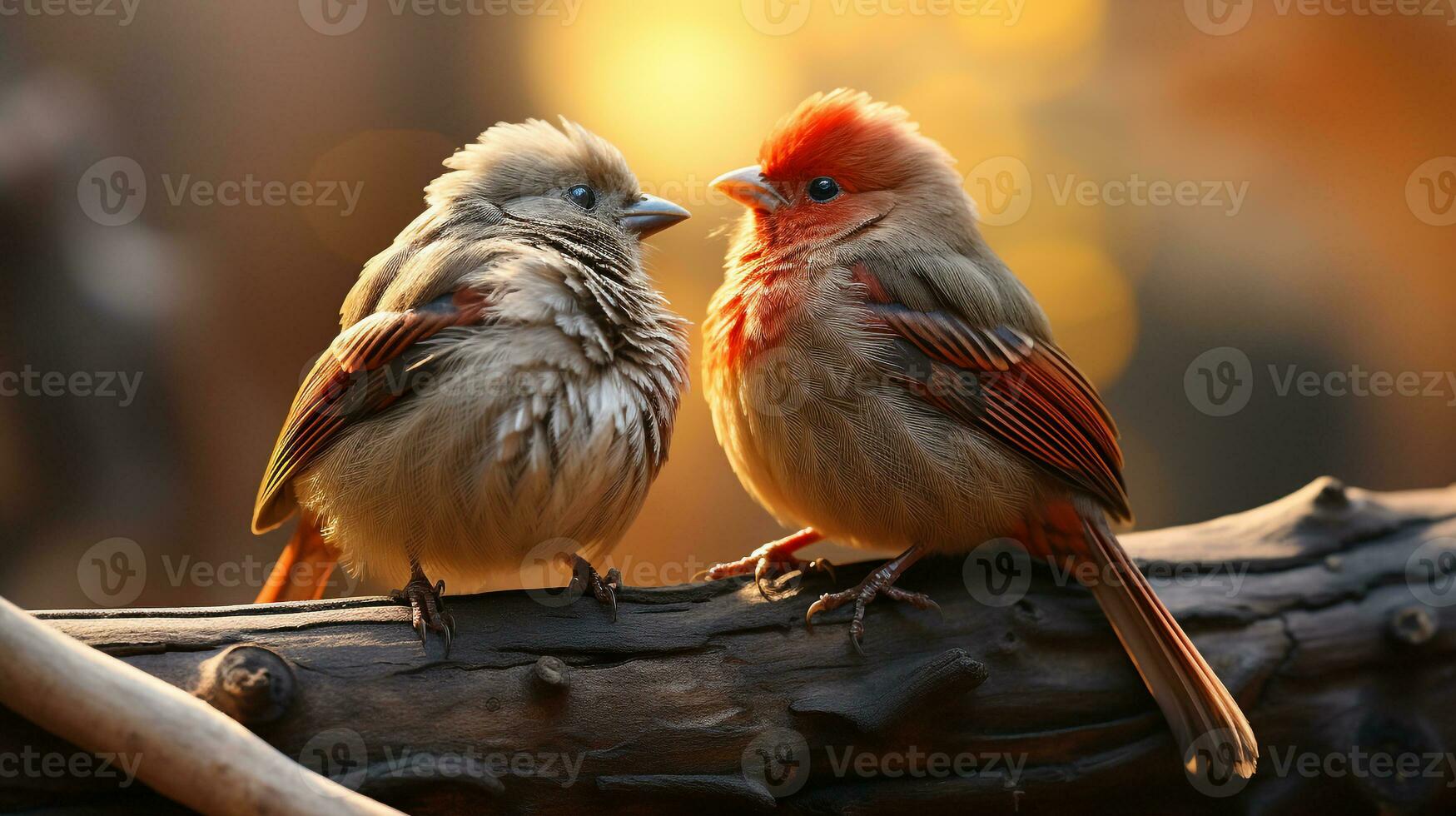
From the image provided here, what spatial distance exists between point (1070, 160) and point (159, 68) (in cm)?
404

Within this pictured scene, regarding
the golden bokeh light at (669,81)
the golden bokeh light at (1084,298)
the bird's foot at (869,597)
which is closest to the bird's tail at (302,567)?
the bird's foot at (869,597)

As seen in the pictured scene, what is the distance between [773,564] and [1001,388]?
87 centimetres

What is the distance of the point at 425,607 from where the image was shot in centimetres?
251

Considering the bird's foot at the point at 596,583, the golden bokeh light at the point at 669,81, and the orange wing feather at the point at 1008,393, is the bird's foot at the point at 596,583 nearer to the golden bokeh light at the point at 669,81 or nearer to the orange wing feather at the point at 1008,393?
the orange wing feather at the point at 1008,393

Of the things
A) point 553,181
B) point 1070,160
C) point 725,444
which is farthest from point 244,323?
point 1070,160

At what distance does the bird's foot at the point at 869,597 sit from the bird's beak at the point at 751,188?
121cm

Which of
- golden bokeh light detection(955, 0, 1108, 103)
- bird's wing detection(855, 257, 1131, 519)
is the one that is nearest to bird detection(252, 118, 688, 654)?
bird's wing detection(855, 257, 1131, 519)

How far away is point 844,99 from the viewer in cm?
324

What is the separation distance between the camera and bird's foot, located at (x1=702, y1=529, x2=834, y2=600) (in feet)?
9.74

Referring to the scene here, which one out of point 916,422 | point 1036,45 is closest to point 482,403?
point 916,422

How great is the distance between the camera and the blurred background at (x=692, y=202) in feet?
12.8

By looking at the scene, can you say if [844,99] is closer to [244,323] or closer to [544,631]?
[544,631]

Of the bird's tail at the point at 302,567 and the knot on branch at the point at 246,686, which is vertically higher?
the knot on branch at the point at 246,686

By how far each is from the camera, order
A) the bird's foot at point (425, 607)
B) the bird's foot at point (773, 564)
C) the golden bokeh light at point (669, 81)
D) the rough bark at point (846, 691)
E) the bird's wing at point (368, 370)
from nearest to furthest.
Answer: the rough bark at point (846, 691) → the bird's foot at point (425, 607) → the bird's wing at point (368, 370) → the bird's foot at point (773, 564) → the golden bokeh light at point (669, 81)
